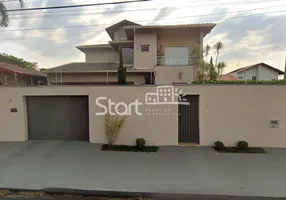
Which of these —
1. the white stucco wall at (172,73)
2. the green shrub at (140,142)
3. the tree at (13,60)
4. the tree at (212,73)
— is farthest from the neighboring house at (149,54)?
the tree at (13,60)

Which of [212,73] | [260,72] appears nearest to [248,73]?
[260,72]

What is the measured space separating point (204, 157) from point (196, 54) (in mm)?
10568

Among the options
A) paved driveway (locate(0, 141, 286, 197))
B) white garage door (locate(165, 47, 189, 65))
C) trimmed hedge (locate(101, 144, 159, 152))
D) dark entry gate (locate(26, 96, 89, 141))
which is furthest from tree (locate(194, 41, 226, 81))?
dark entry gate (locate(26, 96, 89, 141))

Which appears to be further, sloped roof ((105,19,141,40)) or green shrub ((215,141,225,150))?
sloped roof ((105,19,141,40))

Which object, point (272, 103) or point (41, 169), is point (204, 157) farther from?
point (41, 169)

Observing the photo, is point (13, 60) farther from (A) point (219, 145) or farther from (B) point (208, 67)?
(A) point (219, 145)

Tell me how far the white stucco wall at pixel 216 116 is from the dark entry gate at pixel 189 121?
19 centimetres

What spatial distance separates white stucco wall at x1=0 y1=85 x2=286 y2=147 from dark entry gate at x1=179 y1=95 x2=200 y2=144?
7.5 inches

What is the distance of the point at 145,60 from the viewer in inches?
622

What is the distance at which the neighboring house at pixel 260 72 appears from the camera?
96.6 feet

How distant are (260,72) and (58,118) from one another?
30816 millimetres

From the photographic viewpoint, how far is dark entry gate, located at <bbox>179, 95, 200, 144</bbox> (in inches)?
298

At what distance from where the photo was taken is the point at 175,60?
Answer: 50.1 ft

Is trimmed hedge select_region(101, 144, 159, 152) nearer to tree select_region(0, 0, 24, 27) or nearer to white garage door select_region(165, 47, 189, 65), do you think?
tree select_region(0, 0, 24, 27)
